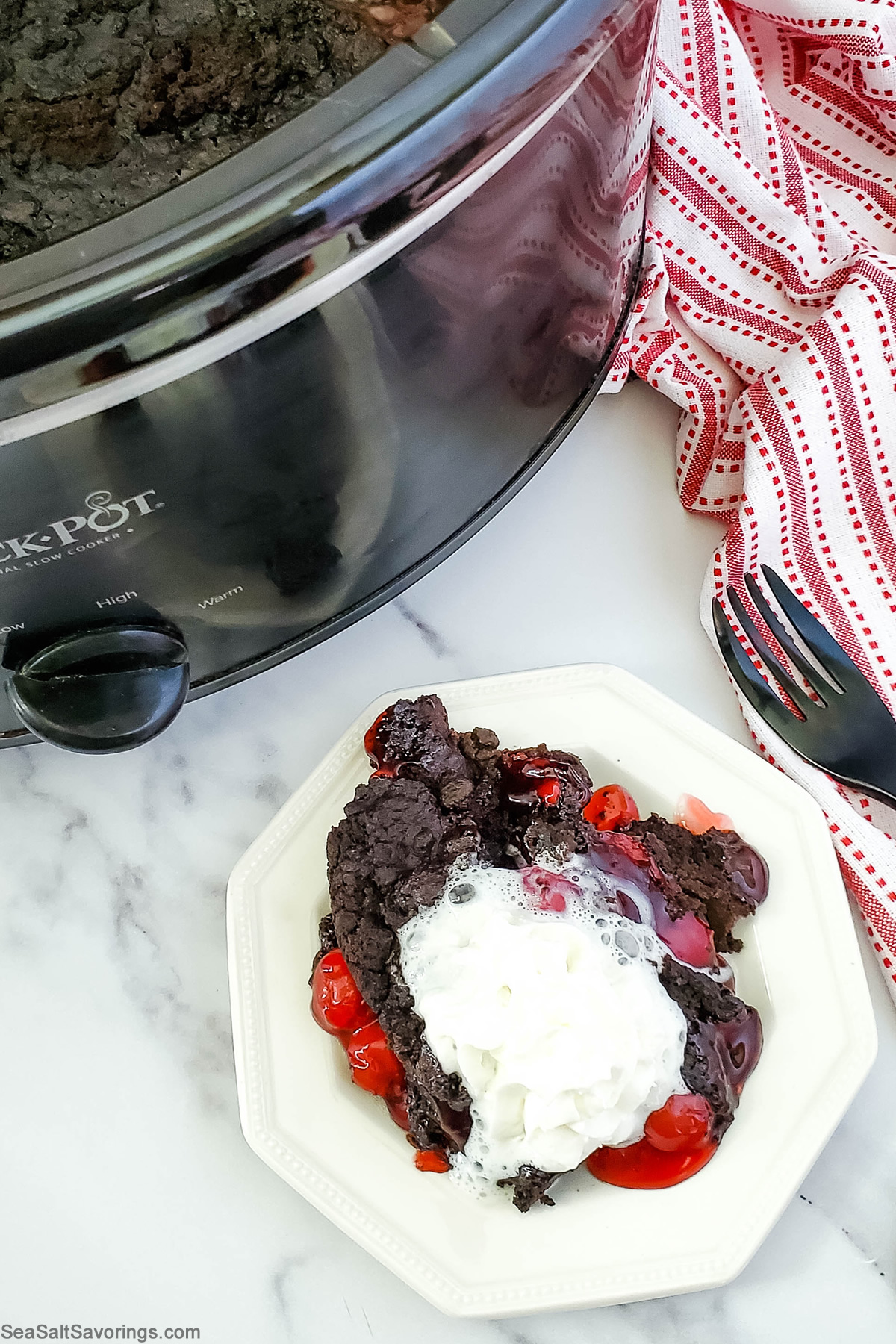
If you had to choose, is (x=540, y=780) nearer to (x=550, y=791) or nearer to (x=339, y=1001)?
(x=550, y=791)

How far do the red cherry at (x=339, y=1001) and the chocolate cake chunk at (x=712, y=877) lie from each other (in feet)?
0.52

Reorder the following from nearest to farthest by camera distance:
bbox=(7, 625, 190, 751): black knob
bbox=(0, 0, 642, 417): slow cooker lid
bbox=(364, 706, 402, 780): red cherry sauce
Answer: bbox=(0, 0, 642, 417): slow cooker lid, bbox=(7, 625, 190, 751): black knob, bbox=(364, 706, 402, 780): red cherry sauce

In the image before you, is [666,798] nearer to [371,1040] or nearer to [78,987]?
[371,1040]

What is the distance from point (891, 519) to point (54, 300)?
1.67 feet

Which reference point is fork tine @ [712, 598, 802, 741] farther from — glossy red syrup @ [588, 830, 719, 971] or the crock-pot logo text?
the crock-pot logo text

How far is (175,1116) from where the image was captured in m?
0.57

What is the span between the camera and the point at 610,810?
56 cm

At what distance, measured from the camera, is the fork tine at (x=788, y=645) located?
60 cm

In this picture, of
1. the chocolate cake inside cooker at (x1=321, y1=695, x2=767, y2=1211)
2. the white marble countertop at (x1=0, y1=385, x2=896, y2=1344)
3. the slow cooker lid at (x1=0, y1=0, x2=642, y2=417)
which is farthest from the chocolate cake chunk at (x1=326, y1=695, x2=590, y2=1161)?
the slow cooker lid at (x1=0, y1=0, x2=642, y2=417)

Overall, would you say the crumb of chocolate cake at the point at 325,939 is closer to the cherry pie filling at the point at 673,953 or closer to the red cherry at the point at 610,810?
the cherry pie filling at the point at 673,953

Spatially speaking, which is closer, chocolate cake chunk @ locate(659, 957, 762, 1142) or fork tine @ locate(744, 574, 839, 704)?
chocolate cake chunk @ locate(659, 957, 762, 1142)

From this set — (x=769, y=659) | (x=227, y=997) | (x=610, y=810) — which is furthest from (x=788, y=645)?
(x=227, y=997)

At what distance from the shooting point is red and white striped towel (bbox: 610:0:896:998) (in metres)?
0.59

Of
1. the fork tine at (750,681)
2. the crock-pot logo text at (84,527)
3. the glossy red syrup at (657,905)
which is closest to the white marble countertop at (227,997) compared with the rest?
the fork tine at (750,681)
